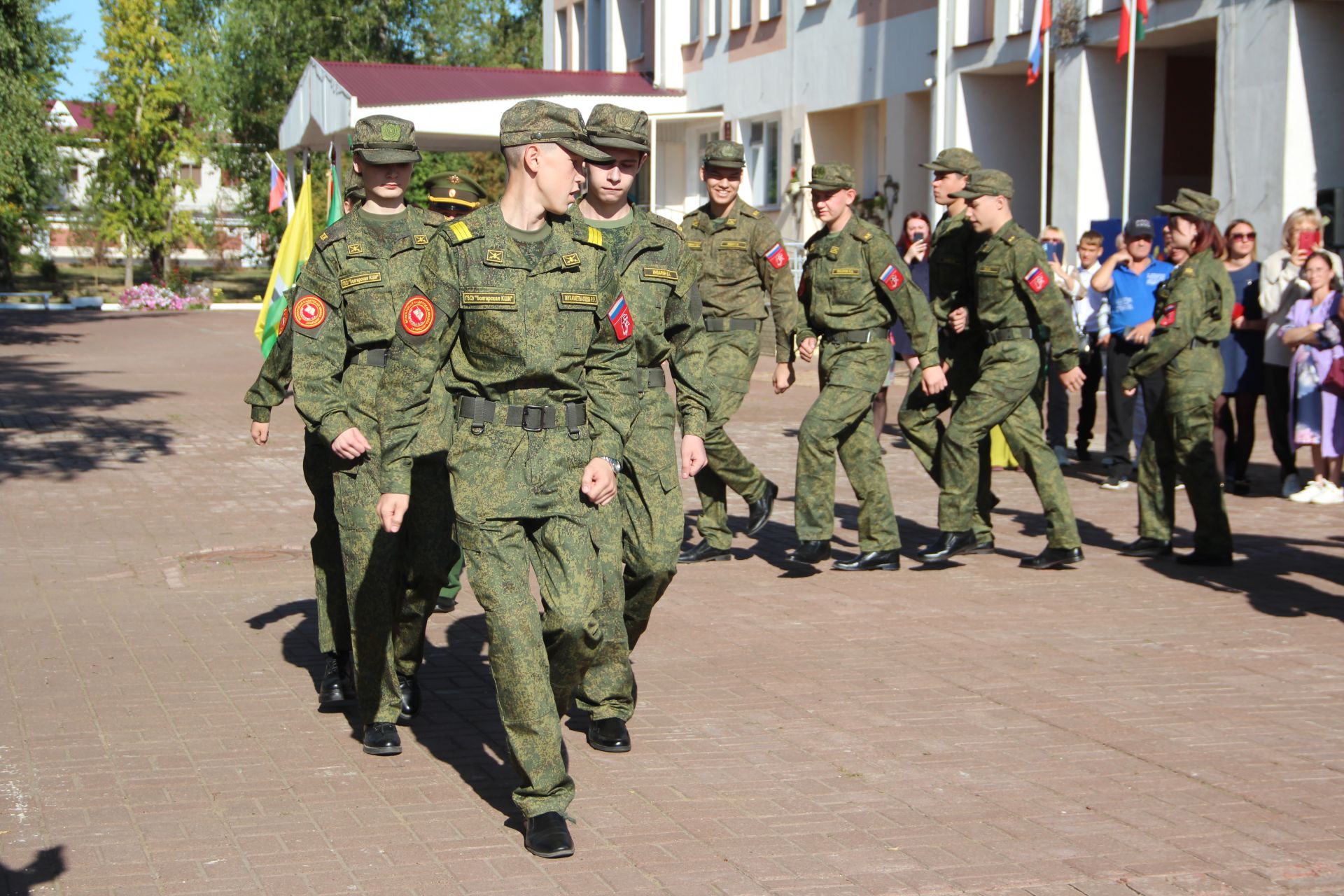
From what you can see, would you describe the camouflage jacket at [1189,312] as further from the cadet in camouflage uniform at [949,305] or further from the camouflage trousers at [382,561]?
the camouflage trousers at [382,561]

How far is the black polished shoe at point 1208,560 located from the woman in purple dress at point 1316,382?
2519mm

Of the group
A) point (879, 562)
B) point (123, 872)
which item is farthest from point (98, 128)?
point (123, 872)

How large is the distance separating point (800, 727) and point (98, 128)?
52658 millimetres

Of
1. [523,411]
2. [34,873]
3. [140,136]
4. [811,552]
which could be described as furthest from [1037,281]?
[140,136]

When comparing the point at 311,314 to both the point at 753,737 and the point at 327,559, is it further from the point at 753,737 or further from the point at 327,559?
the point at 753,737

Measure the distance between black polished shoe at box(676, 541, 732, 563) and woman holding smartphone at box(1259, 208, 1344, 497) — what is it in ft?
15.3

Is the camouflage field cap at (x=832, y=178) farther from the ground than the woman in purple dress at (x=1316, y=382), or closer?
farther from the ground

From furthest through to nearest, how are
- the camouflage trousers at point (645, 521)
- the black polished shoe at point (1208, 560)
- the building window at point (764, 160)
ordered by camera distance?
1. the building window at point (764, 160)
2. the black polished shoe at point (1208, 560)
3. the camouflage trousers at point (645, 521)

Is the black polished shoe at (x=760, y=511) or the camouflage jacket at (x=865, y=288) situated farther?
the black polished shoe at (x=760, y=511)

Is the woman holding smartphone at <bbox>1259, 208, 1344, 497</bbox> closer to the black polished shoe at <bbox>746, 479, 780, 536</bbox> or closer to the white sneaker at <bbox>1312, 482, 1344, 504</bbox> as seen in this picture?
the white sneaker at <bbox>1312, 482, 1344, 504</bbox>

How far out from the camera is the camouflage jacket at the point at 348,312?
584cm

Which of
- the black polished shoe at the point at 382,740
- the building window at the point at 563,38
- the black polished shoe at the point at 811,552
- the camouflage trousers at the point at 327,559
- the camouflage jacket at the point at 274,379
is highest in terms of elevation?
the building window at the point at 563,38

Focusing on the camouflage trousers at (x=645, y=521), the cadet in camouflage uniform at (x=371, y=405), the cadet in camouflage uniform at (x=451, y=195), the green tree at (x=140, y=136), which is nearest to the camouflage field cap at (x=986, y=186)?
the cadet in camouflage uniform at (x=451, y=195)

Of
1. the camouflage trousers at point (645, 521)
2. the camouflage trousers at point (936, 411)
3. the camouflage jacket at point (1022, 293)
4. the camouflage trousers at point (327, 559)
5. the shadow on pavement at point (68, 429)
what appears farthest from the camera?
the shadow on pavement at point (68, 429)
